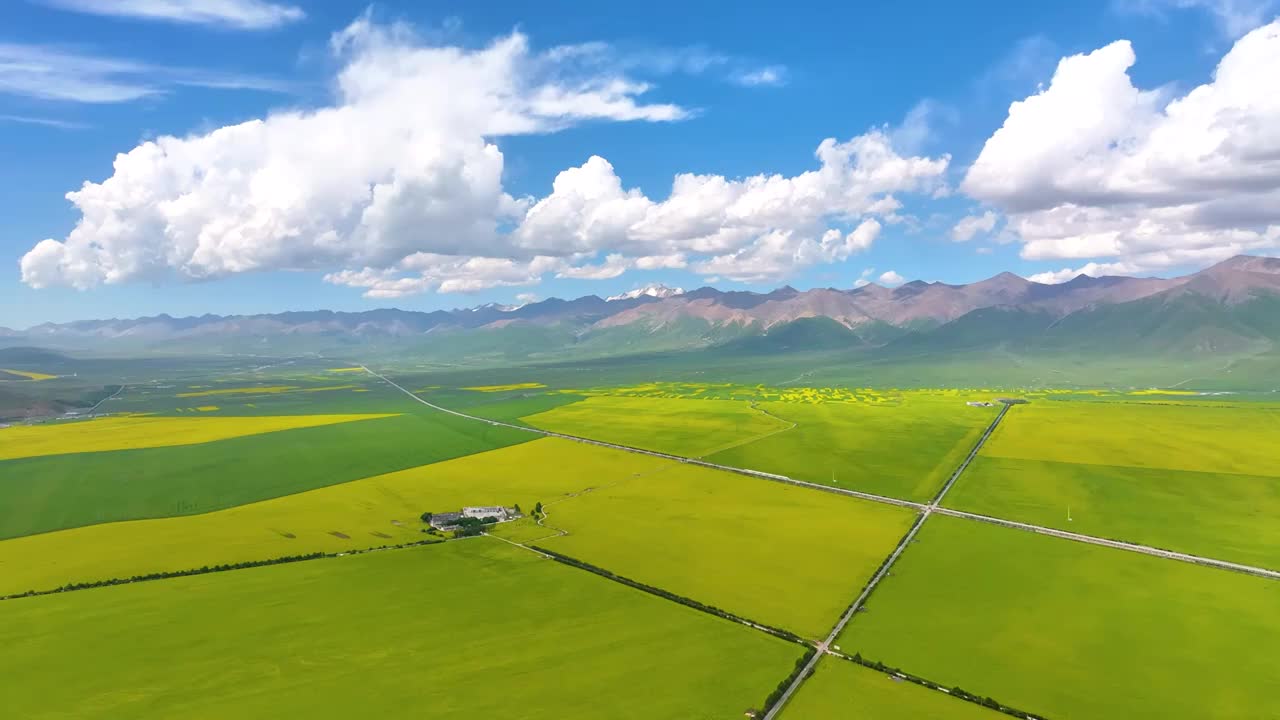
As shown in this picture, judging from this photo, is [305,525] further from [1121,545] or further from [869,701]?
[1121,545]

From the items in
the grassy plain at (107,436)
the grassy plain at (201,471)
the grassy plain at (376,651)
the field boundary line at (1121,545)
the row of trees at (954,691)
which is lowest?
the field boundary line at (1121,545)

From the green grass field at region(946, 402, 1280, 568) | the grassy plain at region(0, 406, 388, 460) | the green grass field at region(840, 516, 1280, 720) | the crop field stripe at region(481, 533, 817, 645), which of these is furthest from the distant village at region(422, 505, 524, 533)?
the grassy plain at region(0, 406, 388, 460)

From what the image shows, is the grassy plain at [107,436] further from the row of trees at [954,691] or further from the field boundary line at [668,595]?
the row of trees at [954,691]

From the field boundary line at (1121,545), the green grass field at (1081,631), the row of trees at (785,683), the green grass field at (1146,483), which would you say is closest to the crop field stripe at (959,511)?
the field boundary line at (1121,545)

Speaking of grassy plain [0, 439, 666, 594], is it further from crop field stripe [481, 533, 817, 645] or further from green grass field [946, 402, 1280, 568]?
green grass field [946, 402, 1280, 568]

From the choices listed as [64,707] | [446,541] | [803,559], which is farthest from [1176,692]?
[64,707]

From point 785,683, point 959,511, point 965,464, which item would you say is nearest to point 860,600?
point 785,683
